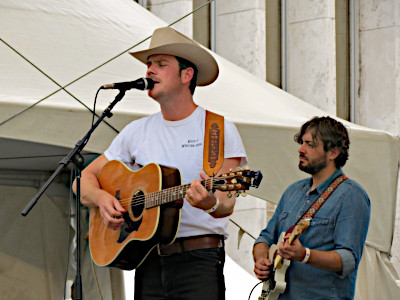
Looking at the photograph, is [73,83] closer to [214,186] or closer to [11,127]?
[11,127]

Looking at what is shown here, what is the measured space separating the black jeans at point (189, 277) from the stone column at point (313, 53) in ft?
22.7

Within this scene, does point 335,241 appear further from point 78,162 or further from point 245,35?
point 245,35

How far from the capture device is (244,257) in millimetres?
9688

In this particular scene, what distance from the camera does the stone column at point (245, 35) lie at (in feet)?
32.9

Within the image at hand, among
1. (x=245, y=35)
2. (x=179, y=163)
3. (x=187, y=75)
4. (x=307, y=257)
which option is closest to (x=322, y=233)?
(x=307, y=257)

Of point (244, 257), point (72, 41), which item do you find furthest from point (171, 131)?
point (244, 257)

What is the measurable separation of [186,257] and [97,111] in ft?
3.83

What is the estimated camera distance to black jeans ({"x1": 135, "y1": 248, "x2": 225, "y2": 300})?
3.72 metres

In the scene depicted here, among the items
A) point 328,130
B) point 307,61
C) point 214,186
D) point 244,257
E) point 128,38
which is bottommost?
point 244,257

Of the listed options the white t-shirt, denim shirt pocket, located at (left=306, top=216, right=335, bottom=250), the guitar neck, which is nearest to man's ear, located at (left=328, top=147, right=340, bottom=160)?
denim shirt pocket, located at (left=306, top=216, right=335, bottom=250)

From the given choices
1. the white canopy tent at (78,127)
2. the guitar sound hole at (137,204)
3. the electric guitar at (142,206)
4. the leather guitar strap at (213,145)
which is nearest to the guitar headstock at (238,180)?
the electric guitar at (142,206)

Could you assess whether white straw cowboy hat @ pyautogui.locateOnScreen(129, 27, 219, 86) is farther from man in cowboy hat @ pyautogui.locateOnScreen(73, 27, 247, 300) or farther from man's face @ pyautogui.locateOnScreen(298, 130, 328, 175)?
man's face @ pyautogui.locateOnScreen(298, 130, 328, 175)

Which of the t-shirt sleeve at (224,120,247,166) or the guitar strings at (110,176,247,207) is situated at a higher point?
the t-shirt sleeve at (224,120,247,166)

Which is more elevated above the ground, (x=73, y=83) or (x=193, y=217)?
(x=73, y=83)
